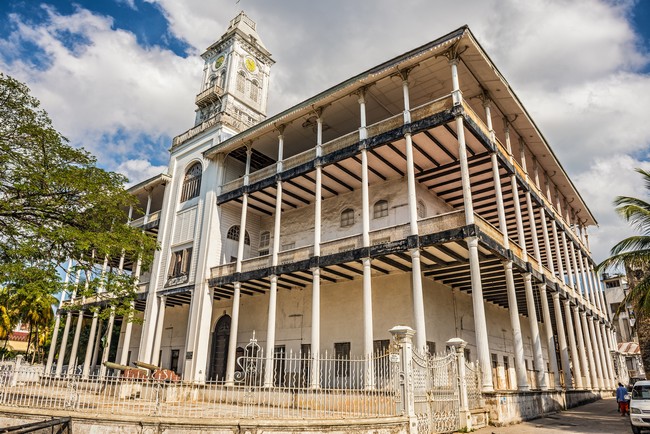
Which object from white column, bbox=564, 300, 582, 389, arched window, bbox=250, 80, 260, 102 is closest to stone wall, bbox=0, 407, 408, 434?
white column, bbox=564, 300, 582, 389

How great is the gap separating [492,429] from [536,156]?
1634 cm

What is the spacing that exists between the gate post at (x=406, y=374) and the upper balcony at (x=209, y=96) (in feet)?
76.0

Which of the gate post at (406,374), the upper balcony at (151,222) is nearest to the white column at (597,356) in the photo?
→ the gate post at (406,374)

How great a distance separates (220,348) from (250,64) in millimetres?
19683

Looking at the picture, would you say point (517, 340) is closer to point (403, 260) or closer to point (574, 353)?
point (403, 260)

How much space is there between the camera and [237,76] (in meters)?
29.9

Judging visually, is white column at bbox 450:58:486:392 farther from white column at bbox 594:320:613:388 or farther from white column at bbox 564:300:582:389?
white column at bbox 594:320:613:388

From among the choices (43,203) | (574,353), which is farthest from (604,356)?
(43,203)

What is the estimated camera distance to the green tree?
1205 cm

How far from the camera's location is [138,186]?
93.8 feet

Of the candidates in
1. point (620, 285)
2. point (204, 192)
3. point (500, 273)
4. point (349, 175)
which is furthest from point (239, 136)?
point (620, 285)

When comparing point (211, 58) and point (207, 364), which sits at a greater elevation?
→ point (211, 58)

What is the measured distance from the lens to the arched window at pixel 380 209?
1994cm

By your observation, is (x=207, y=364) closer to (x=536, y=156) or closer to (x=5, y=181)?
(x=5, y=181)
